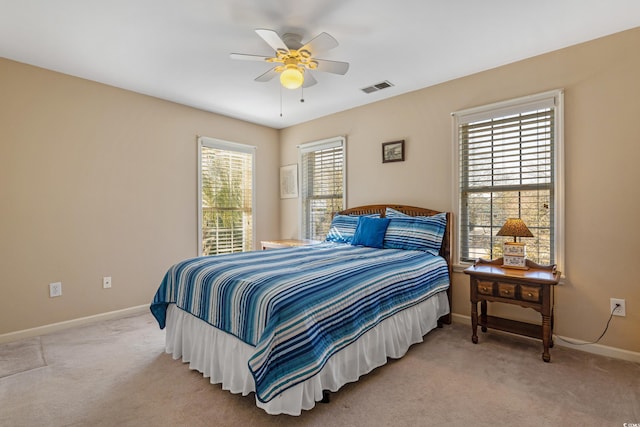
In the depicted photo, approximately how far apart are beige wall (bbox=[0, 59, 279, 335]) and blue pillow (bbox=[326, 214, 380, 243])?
1794 millimetres

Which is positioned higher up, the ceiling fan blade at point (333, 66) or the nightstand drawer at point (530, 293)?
the ceiling fan blade at point (333, 66)

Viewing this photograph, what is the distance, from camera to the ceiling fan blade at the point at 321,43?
2.13 meters

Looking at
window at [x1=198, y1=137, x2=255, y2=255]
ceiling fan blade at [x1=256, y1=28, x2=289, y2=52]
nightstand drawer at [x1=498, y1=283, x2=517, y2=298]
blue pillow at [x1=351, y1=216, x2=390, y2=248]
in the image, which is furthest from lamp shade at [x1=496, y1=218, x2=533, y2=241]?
window at [x1=198, y1=137, x2=255, y2=255]

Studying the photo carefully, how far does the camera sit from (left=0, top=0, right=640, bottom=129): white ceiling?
7.07 feet

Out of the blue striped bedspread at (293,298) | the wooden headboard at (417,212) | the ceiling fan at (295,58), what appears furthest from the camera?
the wooden headboard at (417,212)

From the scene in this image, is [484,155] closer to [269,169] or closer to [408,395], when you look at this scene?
[408,395]

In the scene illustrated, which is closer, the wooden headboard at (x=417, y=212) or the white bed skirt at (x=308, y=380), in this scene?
the white bed skirt at (x=308, y=380)

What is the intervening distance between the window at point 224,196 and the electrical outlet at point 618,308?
4017mm

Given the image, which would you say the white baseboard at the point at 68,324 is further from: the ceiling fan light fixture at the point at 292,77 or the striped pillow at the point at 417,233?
the ceiling fan light fixture at the point at 292,77

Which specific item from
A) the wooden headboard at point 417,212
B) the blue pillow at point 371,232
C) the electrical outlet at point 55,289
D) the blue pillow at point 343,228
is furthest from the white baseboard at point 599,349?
the electrical outlet at point 55,289

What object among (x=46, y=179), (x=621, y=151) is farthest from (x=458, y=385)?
(x=46, y=179)

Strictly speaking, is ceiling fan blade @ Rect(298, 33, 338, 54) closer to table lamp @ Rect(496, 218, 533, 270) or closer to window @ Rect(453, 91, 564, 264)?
window @ Rect(453, 91, 564, 264)

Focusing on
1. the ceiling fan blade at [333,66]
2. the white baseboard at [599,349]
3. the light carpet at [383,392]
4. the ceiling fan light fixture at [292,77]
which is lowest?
the light carpet at [383,392]

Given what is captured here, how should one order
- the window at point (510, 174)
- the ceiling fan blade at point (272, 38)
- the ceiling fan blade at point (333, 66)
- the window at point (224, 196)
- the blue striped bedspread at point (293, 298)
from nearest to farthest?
the blue striped bedspread at point (293, 298), the ceiling fan blade at point (272, 38), the ceiling fan blade at point (333, 66), the window at point (510, 174), the window at point (224, 196)
